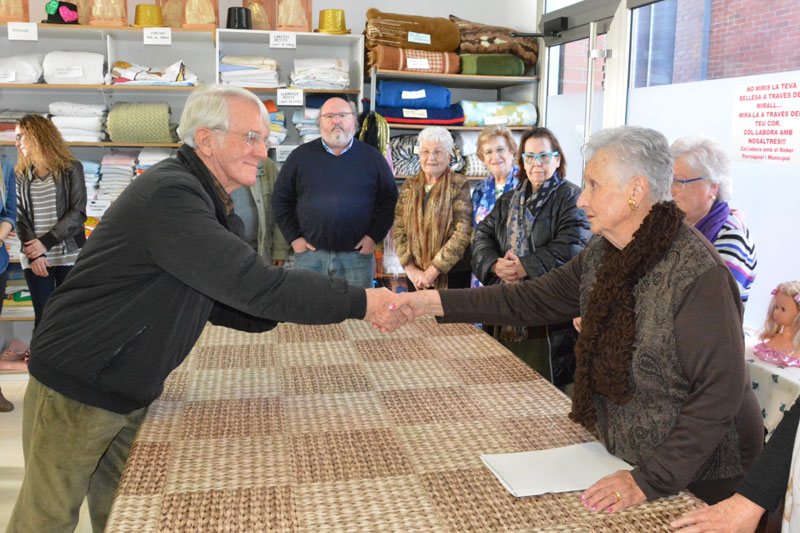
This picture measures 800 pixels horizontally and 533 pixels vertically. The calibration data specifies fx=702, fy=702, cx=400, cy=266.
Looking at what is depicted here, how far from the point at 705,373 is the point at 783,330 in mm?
1213

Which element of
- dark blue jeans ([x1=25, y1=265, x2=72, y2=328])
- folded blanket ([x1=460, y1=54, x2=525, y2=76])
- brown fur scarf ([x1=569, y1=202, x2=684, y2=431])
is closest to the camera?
brown fur scarf ([x1=569, y1=202, x2=684, y2=431])

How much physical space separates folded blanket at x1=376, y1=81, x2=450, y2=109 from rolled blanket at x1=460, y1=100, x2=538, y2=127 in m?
0.21

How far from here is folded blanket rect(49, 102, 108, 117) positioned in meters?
4.63

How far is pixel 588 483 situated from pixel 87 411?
1.13m

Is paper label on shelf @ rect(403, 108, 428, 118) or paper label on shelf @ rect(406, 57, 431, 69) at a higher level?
paper label on shelf @ rect(406, 57, 431, 69)

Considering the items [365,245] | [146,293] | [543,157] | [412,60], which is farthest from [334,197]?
[146,293]

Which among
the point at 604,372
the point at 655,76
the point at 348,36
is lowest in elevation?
the point at 604,372

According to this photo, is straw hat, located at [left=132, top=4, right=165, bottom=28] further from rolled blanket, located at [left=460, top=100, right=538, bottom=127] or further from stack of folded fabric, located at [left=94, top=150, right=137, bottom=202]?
rolled blanket, located at [left=460, top=100, right=538, bottom=127]

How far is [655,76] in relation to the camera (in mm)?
3963

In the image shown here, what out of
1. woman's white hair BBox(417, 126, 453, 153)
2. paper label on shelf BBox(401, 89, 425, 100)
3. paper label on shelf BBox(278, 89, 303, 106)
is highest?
paper label on shelf BBox(401, 89, 425, 100)

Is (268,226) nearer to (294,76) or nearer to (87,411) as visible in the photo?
(294,76)

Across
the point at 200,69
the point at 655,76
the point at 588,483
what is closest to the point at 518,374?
the point at 588,483

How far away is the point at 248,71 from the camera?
15.2ft

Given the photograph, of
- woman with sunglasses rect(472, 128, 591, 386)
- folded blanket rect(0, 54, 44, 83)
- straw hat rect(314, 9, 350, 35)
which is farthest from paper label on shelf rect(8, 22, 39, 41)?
woman with sunglasses rect(472, 128, 591, 386)
